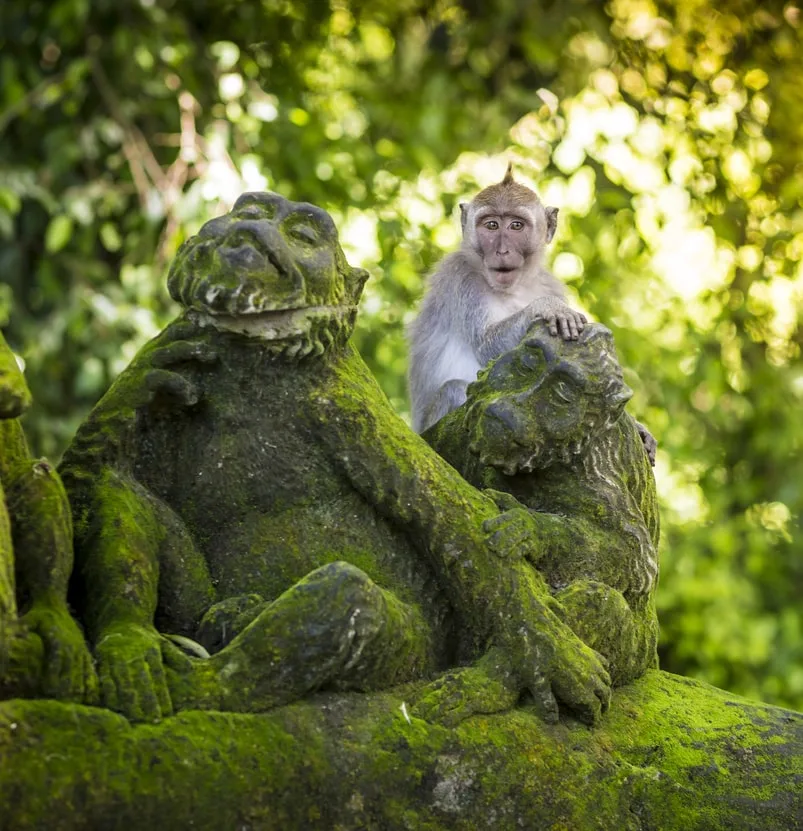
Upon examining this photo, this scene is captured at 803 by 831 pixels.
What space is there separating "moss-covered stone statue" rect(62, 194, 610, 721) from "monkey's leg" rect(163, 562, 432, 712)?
82mm

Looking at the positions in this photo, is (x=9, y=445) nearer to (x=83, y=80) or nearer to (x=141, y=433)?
(x=141, y=433)

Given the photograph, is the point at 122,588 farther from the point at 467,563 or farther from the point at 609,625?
the point at 609,625

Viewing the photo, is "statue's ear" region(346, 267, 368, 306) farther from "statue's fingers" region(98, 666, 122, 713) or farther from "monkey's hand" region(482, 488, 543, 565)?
"statue's fingers" region(98, 666, 122, 713)

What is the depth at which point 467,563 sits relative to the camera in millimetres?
3533

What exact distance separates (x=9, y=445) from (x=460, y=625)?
4.19 ft

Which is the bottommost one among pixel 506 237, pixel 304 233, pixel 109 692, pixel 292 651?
pixel 109 692

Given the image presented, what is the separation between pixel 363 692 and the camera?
3297 millimetres

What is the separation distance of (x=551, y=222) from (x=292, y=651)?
Answer: 3850 mm

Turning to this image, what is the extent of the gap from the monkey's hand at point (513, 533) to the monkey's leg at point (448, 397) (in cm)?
190

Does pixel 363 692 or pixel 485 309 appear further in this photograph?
pixel 485 309

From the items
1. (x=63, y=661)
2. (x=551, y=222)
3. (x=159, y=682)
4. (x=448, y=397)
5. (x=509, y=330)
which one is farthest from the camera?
(x=551, y=222)

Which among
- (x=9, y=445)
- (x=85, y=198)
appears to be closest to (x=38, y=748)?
(x=9, y=445)

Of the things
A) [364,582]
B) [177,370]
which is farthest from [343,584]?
[177,370]

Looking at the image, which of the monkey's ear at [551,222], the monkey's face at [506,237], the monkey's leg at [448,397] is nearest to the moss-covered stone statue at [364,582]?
the monkey's leg at [448,397]
